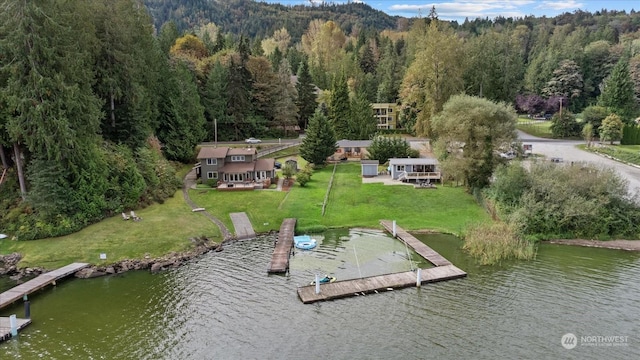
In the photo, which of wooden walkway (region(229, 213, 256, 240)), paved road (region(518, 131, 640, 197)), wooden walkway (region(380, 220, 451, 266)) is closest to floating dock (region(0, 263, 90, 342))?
wooden walkway (region(229, 213, 256, 240))

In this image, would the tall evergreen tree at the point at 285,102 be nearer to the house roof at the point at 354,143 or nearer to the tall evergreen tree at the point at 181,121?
the house roof at the point at 354,143

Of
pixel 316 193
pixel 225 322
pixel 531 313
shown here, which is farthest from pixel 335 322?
pixel 316 193

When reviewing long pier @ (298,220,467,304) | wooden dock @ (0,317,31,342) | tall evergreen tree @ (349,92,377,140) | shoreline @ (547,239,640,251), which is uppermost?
tall evergreen tree @ (349,92,377,140)

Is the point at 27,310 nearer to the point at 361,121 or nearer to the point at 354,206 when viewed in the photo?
the point at 354,206

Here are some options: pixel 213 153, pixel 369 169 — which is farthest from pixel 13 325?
pixel 369 169

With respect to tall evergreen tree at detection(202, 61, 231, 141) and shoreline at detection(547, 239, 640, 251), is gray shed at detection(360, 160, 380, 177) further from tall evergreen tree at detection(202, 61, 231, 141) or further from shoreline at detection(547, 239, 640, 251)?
tall evergreen tree at detection(202, 61, 231, 141)

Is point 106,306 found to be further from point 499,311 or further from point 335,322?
point 499,311
